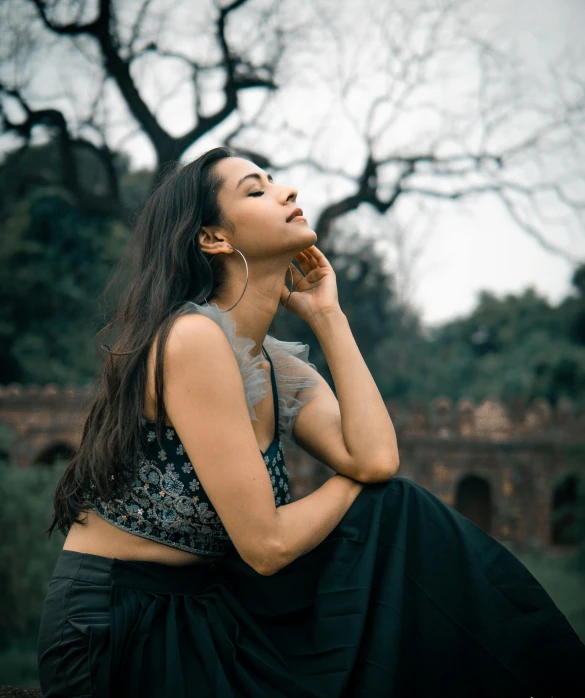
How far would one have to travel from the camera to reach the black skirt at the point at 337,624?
71.7 inches

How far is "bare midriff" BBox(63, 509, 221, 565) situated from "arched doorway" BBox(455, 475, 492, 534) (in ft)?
→ 45.6

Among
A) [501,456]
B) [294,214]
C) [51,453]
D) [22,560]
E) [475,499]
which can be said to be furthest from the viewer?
[51,453]

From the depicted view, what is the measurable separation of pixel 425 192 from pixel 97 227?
1166cm

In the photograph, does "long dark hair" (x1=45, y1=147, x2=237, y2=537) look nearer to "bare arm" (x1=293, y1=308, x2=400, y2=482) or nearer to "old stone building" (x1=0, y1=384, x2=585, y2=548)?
"bare arm" (x1=293, y1=308, x2=400, y2=482)

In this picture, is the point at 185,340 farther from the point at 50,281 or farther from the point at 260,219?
the point at 50,281

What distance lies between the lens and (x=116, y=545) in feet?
6.44

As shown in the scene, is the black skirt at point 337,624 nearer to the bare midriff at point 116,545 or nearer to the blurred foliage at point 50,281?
the bare midriff at point 116,545

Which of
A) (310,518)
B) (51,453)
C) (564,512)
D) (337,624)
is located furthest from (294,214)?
(51,453)

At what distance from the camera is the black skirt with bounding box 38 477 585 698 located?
182 centimetres

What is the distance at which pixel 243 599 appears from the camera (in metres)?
2.01

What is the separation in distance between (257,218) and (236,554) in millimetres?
958

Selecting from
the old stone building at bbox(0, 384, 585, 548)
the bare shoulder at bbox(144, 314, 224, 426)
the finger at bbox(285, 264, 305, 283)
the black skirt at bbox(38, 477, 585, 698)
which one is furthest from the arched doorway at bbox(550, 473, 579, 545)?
the bare shoulder at bbox(144, 314, 224, 426)

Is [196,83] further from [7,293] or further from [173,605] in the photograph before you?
[7,293]

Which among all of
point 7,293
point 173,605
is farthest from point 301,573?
point 7,293
